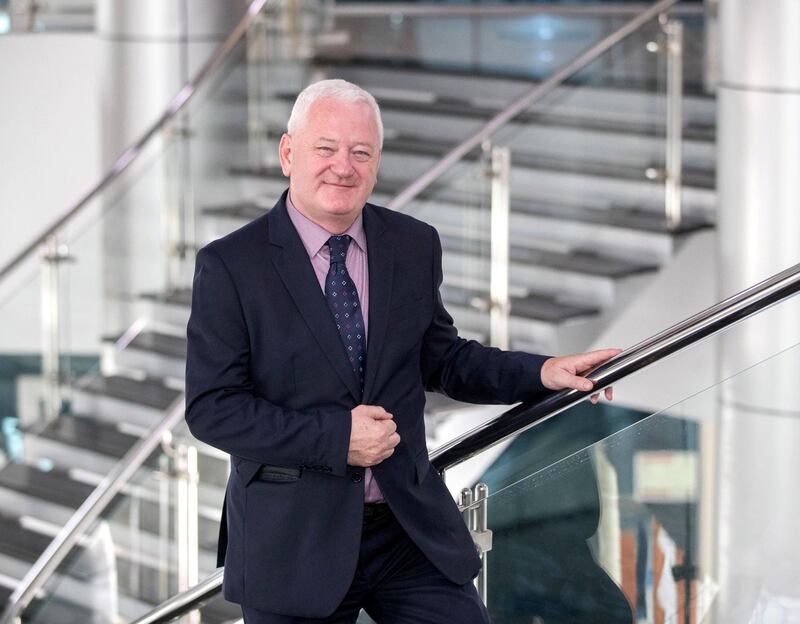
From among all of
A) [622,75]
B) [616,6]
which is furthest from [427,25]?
[622,75]

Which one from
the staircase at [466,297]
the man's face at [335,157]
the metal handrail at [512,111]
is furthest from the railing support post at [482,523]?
the metal handrail at [512,111]

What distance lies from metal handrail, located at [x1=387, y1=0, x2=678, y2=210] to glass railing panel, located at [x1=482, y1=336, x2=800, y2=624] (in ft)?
9.34

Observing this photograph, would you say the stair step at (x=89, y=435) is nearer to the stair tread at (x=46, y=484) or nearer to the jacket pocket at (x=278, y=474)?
the stair tread at (x=46, y=484)

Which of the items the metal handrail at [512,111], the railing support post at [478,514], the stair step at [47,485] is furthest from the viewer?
the stair step at [47,485]

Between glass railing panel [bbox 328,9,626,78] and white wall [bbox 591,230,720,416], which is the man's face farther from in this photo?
glass railing panel [bbox 328,9,626,78]

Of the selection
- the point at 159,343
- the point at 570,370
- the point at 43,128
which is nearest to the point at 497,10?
the point at 43,128

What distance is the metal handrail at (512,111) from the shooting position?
5887 mm

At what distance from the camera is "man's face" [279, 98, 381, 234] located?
2.26m

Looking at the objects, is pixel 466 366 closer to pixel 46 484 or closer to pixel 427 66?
pixel 46 484

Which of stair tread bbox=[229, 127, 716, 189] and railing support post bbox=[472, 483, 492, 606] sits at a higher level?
stair tread bbox=[229, 127, 716, 189]

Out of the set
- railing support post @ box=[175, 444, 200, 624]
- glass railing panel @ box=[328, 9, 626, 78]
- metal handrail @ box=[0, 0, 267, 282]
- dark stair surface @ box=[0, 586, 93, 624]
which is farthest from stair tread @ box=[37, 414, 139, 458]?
glass railing panel @ box=[328, 9, 626, 78]

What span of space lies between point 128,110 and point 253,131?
94 centimetres

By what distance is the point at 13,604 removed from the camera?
20.3 ft

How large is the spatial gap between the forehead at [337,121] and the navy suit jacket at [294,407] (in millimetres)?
175
